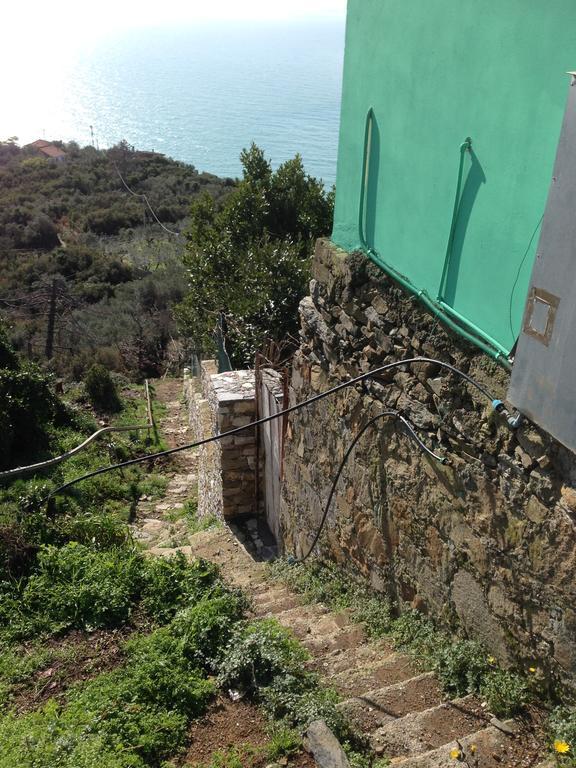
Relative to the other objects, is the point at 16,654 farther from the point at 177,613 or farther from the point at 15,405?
the point at 15,405

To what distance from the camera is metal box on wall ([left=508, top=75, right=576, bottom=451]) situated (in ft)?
7.85

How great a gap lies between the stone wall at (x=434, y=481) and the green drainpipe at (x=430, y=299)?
0.07 metres

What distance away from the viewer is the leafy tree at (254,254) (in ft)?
35.9

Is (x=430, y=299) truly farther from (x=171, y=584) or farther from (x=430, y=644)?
(x=171, y=584)

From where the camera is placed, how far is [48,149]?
50281 mm

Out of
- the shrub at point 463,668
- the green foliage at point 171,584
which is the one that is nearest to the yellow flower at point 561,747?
the shrub at point 463,668

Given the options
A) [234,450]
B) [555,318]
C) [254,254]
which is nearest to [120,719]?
[555,318]

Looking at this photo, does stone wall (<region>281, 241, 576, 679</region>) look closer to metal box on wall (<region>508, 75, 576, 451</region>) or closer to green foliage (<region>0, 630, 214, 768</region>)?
metal box on wall (<region>508, 75, 576, 451</region>)

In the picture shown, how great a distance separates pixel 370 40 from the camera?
391 centimetres

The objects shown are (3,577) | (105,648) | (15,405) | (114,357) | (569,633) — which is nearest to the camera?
(569,633)

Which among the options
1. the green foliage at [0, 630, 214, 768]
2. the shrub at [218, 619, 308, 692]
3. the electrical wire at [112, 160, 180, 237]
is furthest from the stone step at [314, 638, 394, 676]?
the electrical wire at [112, 160, 180, 237]

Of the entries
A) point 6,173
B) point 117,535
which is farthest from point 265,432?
point 6,173

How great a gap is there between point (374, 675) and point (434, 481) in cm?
126

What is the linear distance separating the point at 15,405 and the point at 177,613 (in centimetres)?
676
